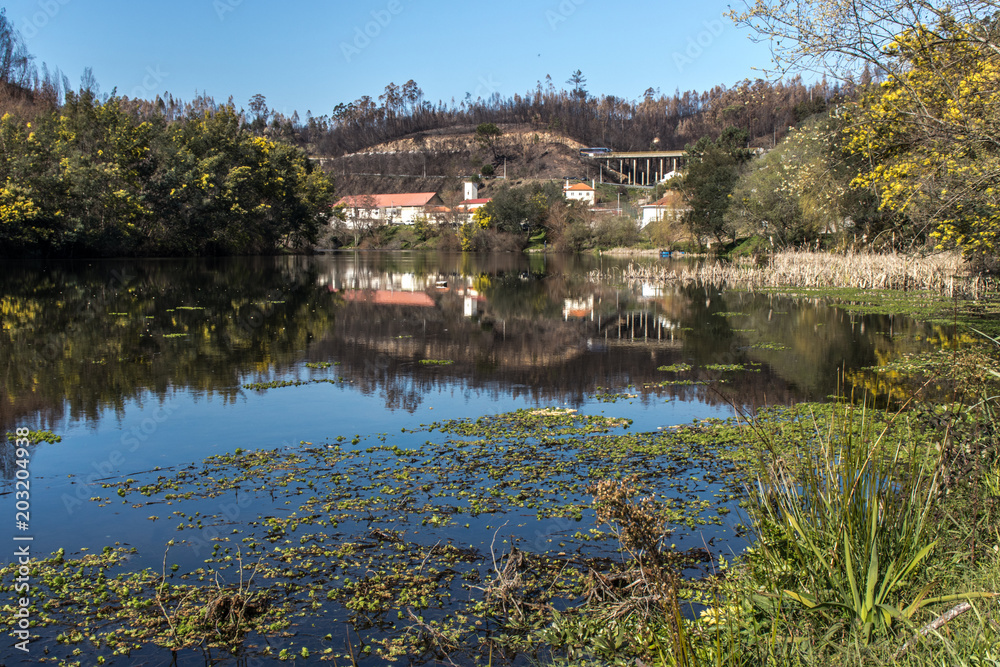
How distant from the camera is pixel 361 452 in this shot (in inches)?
377

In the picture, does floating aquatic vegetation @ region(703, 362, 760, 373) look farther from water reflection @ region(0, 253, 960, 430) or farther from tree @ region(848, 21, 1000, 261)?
tree @ region(848, 21, 1000, 261)

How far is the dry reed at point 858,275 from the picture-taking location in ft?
87.1

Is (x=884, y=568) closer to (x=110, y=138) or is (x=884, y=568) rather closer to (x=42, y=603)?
(x=42, y=603)

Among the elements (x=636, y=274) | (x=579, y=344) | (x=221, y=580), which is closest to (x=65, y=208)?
(x=636, y=274)

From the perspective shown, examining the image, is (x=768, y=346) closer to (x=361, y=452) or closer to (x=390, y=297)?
(x=361, y=452)

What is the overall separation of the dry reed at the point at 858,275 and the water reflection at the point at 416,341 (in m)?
4.07

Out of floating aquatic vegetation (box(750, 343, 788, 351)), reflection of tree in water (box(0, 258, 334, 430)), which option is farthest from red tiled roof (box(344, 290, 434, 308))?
floating aquatic vegetation (box(750, 343, 788, 351))

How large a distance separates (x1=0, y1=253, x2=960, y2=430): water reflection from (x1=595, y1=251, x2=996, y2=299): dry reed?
4069 mm

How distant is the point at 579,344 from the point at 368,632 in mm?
14053

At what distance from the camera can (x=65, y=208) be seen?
49281 millimetres

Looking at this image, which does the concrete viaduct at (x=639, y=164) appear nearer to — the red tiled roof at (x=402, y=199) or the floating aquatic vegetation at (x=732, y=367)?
the red tiled roof at (x=402, y=199)

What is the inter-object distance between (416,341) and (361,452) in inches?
384

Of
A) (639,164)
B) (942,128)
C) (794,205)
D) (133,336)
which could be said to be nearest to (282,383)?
(133,336)

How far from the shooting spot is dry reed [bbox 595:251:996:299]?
2655 centimetres
